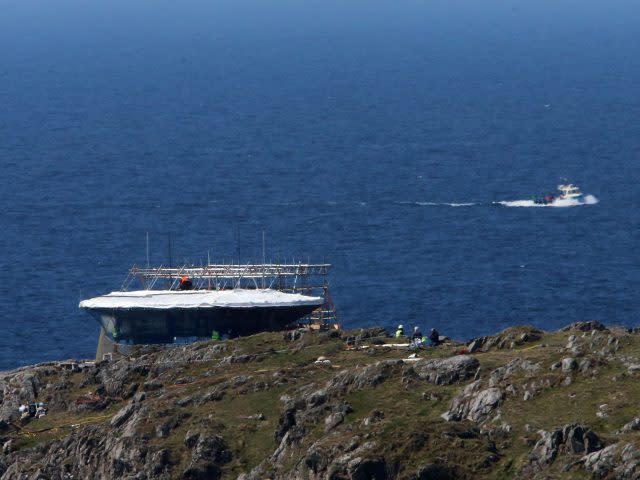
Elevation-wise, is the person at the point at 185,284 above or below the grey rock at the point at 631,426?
below

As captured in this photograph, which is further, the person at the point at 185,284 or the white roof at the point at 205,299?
the person at the point at 185,284

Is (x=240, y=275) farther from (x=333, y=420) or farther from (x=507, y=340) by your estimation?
(x=333, y=420)

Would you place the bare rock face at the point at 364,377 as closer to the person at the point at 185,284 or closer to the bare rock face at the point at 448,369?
the bare rock face at the point at 448,369

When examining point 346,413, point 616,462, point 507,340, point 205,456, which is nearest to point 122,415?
point 205,456

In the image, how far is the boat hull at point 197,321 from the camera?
107688 millimetres

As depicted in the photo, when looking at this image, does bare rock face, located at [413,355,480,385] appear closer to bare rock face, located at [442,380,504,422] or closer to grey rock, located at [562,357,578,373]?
bare rock face, located at [442,380,504,422]

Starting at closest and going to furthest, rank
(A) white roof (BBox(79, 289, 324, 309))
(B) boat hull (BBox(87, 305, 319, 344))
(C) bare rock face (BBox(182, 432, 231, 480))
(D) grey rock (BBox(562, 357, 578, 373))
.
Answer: (D) grey rock (BBox(562, 357, 578, 373)) < (C) bare rock face (BBox(182, 432, 231, 480)) < (B) boat hull (BBox(87, 305, 319, 344)) < (A) white roof (BBox(79, 289, 324, 309))

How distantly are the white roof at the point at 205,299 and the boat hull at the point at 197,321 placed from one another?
0.85 feet

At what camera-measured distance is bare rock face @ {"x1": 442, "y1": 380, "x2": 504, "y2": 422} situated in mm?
73312

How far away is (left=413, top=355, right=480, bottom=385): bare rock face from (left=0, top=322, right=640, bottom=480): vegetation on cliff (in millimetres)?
74

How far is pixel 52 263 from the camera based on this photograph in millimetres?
186500

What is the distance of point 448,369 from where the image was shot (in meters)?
79.6

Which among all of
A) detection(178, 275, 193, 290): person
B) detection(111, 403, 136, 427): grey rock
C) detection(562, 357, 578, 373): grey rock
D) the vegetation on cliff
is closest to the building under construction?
detection(178, 275, 193, 290): person

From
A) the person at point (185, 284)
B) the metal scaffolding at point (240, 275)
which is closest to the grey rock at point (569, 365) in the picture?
the metal scaffolding at point (240, 275)
